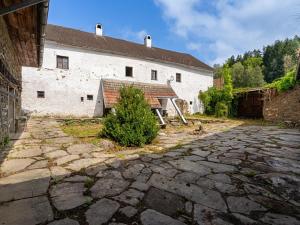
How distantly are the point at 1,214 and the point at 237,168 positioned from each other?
352 centimetres

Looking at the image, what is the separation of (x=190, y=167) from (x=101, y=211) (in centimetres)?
198

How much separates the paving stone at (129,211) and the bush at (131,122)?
3283mm

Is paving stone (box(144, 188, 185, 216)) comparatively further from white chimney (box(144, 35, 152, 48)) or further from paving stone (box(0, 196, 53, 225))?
white chimney (box(144, 35, 152, 48))

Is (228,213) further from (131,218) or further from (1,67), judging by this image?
(1,67)

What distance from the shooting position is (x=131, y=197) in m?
2.47

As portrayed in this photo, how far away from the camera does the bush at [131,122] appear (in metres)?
5.55

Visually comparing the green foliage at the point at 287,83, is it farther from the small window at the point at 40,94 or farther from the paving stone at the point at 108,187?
the small window at the point at 40,94

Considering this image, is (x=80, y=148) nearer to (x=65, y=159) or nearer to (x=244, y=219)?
(x=65, y=159)

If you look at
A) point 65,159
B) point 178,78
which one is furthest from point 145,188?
point 178,78

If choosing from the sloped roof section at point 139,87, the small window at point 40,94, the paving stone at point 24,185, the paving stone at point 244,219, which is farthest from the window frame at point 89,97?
the paving stone at point 244,219

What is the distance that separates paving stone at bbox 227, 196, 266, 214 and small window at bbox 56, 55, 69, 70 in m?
14.1

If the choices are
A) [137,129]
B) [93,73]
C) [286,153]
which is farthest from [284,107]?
[93,73]

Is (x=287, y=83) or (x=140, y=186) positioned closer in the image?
(x=140, y=186)

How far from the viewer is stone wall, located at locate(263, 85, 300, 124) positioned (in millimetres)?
12312
